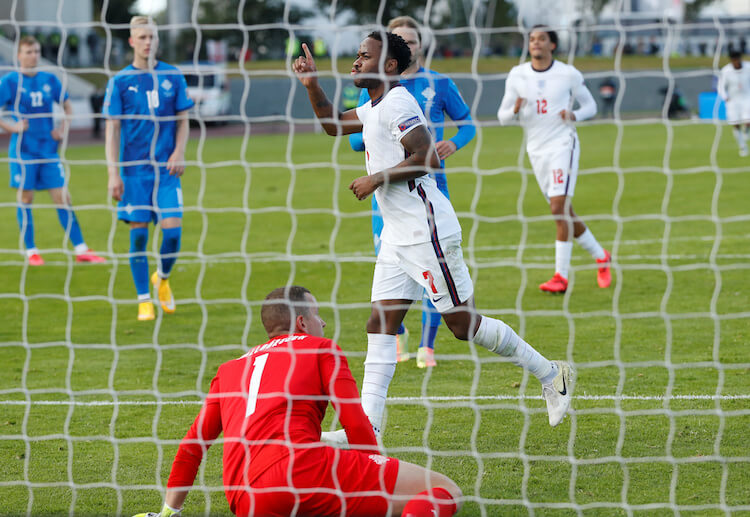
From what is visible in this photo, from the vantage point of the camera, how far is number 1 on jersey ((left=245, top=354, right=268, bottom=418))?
11.4 feet

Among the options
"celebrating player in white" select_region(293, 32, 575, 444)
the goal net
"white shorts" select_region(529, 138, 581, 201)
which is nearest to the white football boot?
"celebrating player in white" select_region(293, 32, 575, 444)

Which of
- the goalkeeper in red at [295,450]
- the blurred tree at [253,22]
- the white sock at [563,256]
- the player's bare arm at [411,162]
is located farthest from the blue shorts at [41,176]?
the blurred tree at [253,22]

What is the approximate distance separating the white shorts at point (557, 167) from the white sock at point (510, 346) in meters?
3.30

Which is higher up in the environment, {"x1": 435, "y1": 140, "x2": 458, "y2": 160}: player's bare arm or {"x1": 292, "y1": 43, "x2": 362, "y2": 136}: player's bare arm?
{"x1": 292, "y1": 43, "x2": 362, "y2": 136}: player's bare arm

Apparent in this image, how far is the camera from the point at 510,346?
4617mm

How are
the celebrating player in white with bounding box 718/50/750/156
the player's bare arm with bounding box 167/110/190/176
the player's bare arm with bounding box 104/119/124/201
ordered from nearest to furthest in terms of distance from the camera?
the player's bare arm with bounding box 104/119/124/201 → the player's bare arm with bounding box 167/110/190/176 → the celebrating player in white with bounding box 718/50/750/156

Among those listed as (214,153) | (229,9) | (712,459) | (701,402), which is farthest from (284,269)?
(229,9)

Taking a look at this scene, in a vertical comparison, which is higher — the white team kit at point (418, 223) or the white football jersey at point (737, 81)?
the white football jersey at point (737, 81)

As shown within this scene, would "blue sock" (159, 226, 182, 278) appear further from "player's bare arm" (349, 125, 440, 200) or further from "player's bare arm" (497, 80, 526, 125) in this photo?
"player's bare arm" (349, 125, 440, 200)

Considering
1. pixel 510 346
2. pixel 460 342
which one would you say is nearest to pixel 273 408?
pixel 510 346

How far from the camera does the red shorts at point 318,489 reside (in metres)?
3.30

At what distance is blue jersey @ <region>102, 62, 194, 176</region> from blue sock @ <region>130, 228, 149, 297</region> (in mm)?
467

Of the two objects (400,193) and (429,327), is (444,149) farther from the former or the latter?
(429,327)

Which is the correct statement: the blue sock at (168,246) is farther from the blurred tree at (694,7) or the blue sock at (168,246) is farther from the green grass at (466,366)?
the blurred tree at (694,7)
